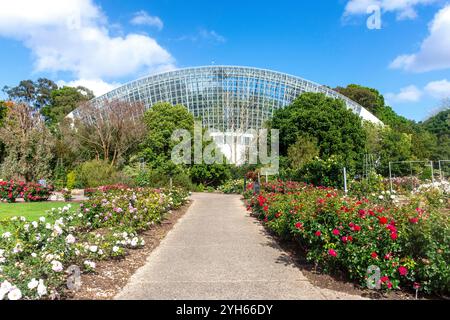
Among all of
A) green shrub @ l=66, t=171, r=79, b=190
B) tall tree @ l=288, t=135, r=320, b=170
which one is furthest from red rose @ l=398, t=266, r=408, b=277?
green shrub @ l=66, t=171, r=79, b=190

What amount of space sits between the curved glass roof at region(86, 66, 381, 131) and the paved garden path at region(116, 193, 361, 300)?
113 ft

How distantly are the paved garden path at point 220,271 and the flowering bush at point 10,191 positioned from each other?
34.0 feet

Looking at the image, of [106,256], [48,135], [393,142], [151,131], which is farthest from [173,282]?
[393,142]

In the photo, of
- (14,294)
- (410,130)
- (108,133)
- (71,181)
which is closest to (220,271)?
(14,294)

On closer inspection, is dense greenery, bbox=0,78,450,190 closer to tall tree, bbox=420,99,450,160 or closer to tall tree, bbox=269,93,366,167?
tall tree, bbox=269,93,366,167

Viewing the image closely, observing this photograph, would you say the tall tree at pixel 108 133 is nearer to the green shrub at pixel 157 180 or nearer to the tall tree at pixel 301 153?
the green shrub at pixel 157 180

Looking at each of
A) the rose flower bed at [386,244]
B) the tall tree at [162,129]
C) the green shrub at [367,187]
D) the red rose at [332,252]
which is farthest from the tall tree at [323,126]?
the red rose at [332,252]

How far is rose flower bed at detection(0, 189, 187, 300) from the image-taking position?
3.41 m

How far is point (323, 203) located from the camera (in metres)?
5.08

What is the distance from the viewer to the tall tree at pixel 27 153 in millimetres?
20250

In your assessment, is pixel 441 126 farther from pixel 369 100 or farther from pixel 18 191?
pixel 18 191

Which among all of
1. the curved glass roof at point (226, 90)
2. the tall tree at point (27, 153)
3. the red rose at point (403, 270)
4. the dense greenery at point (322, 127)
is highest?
the curved glass roof at point (226, 90)

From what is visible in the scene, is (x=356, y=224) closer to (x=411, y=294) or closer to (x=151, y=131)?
(x=411, y=294)

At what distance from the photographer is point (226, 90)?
4109cm
